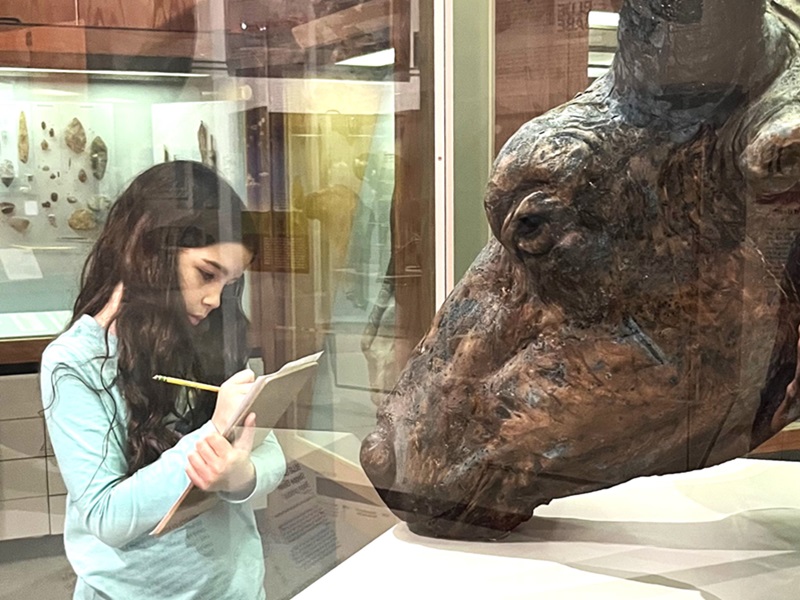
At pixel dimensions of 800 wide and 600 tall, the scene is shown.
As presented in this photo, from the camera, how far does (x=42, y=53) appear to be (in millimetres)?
1446

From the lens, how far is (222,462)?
44.1 inches

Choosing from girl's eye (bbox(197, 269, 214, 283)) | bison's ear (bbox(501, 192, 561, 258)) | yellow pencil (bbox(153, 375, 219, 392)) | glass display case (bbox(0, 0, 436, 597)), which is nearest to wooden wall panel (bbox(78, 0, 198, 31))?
glass display case (bbox(0, 0, 436, 597))

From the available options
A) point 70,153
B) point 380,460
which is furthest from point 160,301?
point 380,460

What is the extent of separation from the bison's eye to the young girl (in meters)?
0.58

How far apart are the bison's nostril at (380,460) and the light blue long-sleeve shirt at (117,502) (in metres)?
0.44

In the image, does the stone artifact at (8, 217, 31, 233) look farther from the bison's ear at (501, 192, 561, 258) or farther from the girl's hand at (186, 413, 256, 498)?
the bison's ear at (501, 192, 561, 258)

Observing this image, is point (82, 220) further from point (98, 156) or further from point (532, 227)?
point (532, 227)

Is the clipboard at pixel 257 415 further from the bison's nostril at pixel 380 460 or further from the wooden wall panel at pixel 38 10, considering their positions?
the wooden wall panel at pixel 38 10

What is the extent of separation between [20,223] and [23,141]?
5.1 inches

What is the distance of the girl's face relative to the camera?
1271mm

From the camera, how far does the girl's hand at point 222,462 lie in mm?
1108

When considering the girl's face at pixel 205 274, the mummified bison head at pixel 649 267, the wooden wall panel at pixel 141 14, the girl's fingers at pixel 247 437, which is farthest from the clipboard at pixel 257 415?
the wooden wall panel at pixel 141 14

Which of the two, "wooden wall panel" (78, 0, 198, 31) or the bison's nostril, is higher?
"wooden wall panel" (78, 0, 198, 31)

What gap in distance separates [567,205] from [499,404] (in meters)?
0.14
